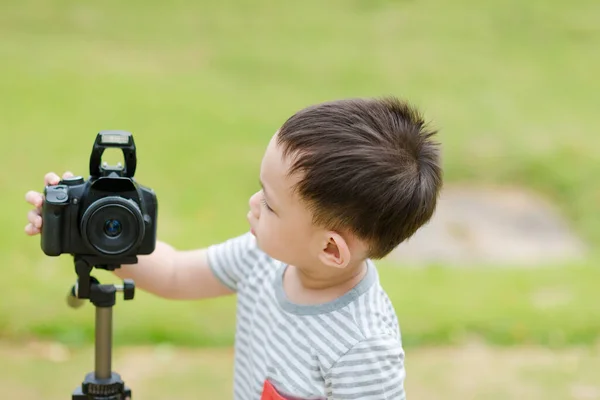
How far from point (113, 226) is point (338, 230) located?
39cm

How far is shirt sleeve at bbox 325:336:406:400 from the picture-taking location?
5.22 ft

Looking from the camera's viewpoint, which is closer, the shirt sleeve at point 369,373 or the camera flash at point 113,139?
the shirt sleeve at point 369,373

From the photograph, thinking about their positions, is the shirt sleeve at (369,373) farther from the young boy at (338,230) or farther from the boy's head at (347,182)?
the boy's head at (347,182)

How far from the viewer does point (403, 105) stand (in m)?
1.69

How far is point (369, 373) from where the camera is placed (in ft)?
5.25

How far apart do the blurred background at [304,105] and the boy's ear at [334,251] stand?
1.48 meters

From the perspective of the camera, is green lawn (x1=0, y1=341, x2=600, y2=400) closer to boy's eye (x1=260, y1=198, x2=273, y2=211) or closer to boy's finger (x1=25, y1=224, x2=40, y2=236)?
boy's finger (x1=25, y1=224, x2=40, y2=236)

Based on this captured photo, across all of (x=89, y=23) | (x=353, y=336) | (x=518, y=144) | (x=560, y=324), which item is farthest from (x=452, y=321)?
(x=89, y=23)

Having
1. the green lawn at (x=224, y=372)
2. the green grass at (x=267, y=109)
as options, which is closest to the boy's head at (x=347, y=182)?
the green lawn at (x=224, y=372)

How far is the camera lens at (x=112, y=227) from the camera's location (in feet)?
5.52

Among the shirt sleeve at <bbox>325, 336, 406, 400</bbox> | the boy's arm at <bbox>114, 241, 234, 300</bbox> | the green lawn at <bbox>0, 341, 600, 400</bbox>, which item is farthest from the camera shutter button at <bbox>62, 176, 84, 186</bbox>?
the green lawn at <bbox>0, 341, 600, 400</bbox>

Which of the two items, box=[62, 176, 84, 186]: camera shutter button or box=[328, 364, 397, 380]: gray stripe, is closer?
box=[328, 364, 397, 380]: gray stripe

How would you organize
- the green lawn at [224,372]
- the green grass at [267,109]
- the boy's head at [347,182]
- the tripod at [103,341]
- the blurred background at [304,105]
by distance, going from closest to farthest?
1. the boy's head at [347,182]
2. the tripod at [103,341]
3. the green lawn at [224,372]
4. the blurred background at [304,105]
5. the green grass at [267,109]

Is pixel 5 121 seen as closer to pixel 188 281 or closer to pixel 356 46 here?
pixel 356 46
